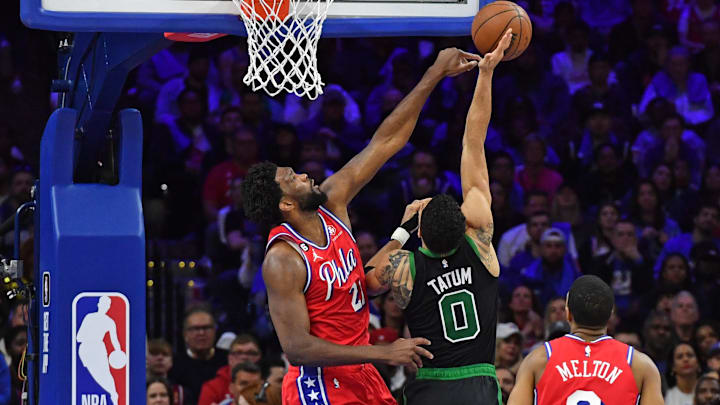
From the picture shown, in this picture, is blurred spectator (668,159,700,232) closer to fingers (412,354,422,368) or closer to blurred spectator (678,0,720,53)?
blurred spectator (678,0,720,53)

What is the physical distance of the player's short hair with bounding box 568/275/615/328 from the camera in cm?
527

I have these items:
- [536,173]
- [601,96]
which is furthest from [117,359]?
[601,96]

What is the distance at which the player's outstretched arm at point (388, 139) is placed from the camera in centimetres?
600

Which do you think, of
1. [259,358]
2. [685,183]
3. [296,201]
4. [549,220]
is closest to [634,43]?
[685,183]

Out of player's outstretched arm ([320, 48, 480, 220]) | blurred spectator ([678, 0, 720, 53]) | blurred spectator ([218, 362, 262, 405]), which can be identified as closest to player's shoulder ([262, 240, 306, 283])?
player's outstretched arm ([320, 48, 480, 220])

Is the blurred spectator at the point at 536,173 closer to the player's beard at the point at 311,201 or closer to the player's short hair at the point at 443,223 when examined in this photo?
the player's beard at the point at 311,201

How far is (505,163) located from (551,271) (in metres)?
1.30

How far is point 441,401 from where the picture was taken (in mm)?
5410

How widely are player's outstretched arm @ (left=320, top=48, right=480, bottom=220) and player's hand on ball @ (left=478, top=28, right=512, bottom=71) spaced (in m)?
0.23

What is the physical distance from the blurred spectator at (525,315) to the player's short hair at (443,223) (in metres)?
4.22

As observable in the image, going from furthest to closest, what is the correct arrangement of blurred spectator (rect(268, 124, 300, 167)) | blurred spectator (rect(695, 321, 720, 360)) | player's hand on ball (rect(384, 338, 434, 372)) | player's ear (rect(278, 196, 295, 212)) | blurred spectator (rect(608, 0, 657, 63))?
blurred spectator (rect(608, 0, 657, 63)) < blurred spectator (rect(268, 124, 300, 167)) < blurred spectator (rect(695, 321, 720, 360)) < player's ear (rect(278, 196, 295, 212)) < player's hand on ball (rect(384, 338, 434, 372))

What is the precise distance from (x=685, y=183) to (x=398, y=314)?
3464 millimetres

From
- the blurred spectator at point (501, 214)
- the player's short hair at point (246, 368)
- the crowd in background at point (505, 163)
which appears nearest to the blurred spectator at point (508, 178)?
the crowd in background at point (505, 163)

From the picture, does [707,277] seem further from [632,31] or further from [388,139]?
[388,139]
